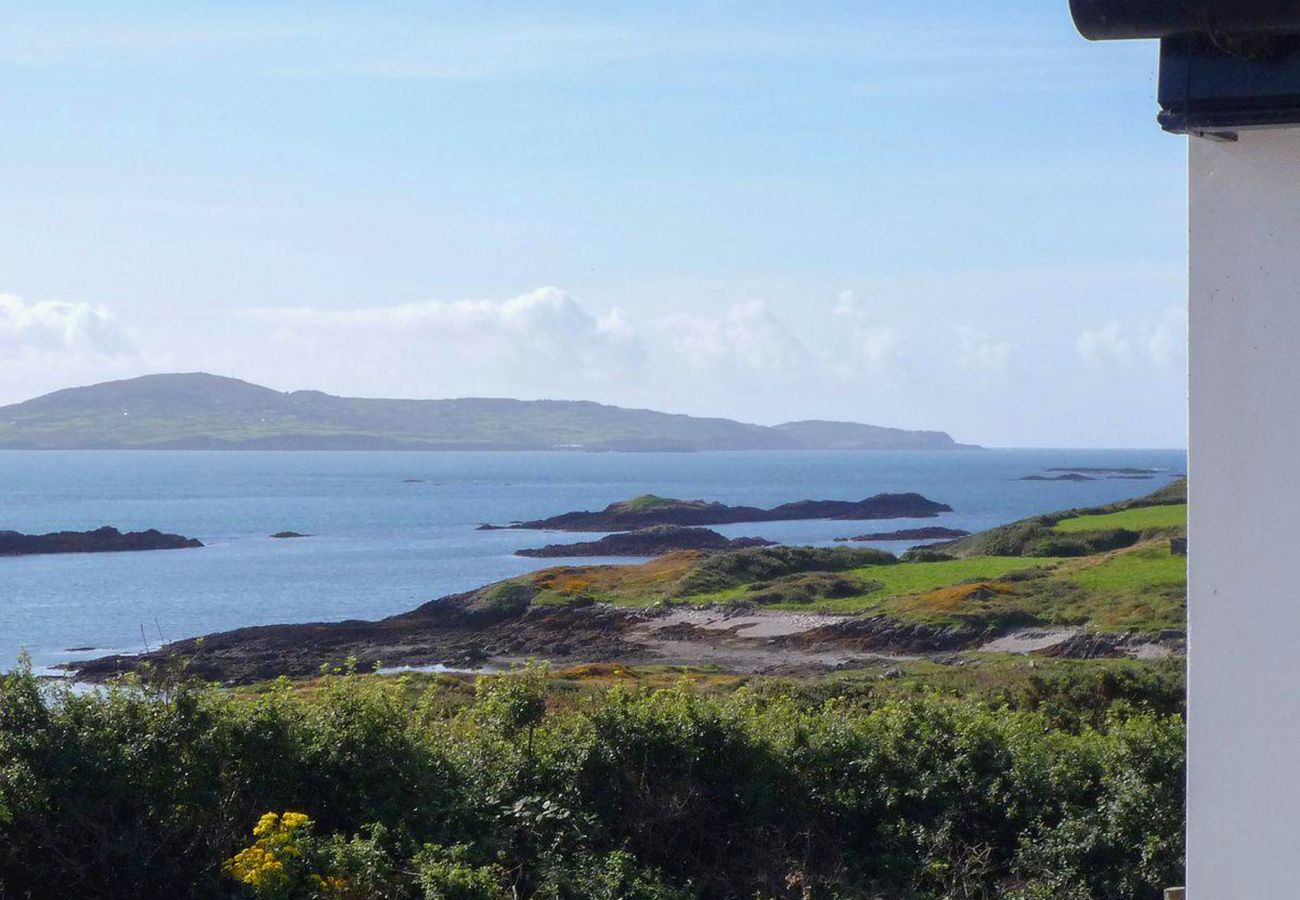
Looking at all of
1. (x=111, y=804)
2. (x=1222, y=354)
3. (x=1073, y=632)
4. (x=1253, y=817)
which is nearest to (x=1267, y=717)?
(x=1253, y=817)

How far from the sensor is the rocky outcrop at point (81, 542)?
277 feet

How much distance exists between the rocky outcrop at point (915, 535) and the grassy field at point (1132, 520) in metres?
28.9

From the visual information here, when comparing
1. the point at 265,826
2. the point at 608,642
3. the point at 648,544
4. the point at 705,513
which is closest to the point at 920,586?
the point at 608,642

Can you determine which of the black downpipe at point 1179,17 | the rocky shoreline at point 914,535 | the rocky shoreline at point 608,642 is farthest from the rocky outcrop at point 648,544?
the black downpipe at point 1179,17

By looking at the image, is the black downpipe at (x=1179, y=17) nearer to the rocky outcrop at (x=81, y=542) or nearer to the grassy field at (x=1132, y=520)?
the grassy field at (x=1132, y=520)

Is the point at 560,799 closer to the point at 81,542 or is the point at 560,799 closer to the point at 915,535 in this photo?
the point at 81,542

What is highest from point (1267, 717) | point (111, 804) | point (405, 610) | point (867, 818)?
point (1267, 717)

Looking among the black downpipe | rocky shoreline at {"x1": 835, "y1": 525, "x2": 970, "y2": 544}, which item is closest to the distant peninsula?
rocky shoreline at {"x1": 835, "y1": 525, "x2": 970, "y2": 544}

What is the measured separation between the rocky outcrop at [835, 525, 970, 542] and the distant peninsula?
49.4ft

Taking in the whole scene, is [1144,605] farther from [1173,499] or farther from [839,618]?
[1173,499]

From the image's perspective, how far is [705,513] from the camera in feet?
357

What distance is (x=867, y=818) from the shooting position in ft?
30.5

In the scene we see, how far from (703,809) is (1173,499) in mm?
69684

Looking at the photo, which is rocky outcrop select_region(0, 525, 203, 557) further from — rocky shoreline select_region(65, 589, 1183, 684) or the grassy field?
the grassy field
